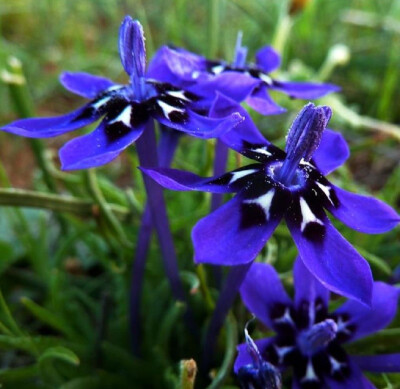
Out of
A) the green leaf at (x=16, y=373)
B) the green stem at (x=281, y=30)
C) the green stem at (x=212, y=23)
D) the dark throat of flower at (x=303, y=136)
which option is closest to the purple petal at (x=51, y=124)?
the dark throat of flower at (x=303, y=136)

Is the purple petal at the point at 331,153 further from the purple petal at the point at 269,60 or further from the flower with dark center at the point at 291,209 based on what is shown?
the purple petal at the point at 269,60

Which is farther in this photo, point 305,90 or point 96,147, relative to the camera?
point 305,90

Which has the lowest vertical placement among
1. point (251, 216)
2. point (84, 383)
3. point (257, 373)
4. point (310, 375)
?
point (84, 383)

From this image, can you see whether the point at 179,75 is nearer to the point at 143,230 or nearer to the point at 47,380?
the point at 143,230

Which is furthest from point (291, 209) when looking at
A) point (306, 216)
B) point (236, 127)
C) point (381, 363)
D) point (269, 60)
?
Answer: point (269, 60)

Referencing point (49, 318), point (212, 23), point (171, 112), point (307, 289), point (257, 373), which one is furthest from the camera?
point (212, 23)

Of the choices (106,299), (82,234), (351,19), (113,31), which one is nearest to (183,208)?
(82,234)

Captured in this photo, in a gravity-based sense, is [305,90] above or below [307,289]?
above

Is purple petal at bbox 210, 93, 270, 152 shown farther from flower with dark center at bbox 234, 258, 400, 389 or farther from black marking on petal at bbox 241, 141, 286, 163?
flower with dark center at bbox 234, 258, 400, 389

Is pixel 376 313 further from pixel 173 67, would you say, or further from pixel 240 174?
pixel 173 67
